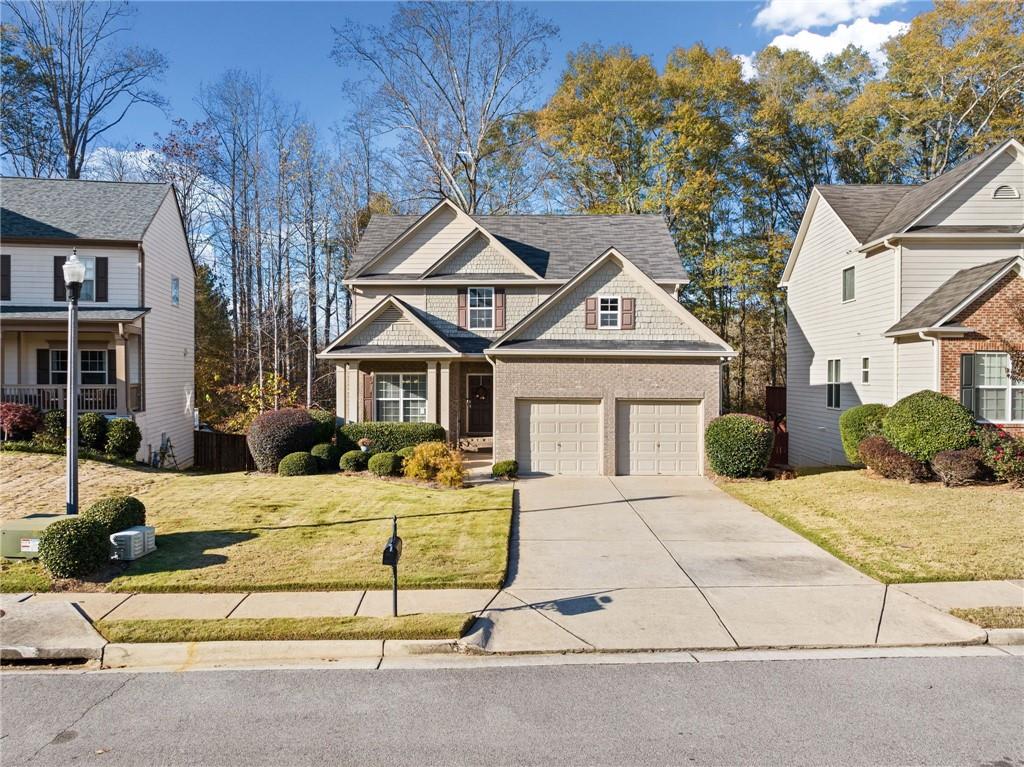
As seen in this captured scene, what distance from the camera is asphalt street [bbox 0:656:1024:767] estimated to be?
470 centimetres

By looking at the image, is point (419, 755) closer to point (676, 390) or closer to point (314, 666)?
point (314, 666)

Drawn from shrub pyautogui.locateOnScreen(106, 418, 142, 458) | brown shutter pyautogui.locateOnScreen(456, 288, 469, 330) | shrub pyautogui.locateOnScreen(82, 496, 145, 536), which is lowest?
shrub pyautogui.locateOnScreen(82, 496, 145, 536)

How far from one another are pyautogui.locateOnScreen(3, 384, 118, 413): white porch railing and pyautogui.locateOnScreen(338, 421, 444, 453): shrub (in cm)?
812

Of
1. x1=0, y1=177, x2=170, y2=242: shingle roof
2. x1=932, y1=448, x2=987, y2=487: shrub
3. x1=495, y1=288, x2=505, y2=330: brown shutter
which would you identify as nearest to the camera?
x1=932, y1=448, x2=987, y2=487: shrub

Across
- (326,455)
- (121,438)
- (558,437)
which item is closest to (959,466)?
(558,437)

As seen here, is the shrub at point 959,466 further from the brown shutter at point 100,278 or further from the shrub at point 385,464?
the brown shutter at point 100,278

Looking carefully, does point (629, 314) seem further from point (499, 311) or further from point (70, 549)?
point (70, 549)

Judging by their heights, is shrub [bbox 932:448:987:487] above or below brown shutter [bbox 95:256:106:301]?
below

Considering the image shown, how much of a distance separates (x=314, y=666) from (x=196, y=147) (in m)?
34.2

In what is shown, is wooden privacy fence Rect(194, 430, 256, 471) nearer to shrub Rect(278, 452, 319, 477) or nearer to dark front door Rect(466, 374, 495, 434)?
shrub Rect(278, 452, 319, 477)

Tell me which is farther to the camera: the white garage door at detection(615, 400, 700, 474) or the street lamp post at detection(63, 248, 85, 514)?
the white garage door at detection(615, 400, 700, 474)

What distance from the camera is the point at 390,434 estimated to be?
59.7ft

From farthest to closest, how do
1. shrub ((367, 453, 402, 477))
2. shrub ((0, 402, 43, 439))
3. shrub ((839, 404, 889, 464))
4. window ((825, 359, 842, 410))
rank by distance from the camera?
window ((825, 359, 842, 410)) < shrub ((0, 402, 43, 439)) < shrub ((839, 404, 889, 464)) < shrub ((367, 453, 402, 477))

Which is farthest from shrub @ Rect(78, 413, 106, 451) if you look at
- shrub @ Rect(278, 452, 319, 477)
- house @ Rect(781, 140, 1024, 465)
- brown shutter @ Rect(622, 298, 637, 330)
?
house @ Rect(781, 140, 1024, 465)
